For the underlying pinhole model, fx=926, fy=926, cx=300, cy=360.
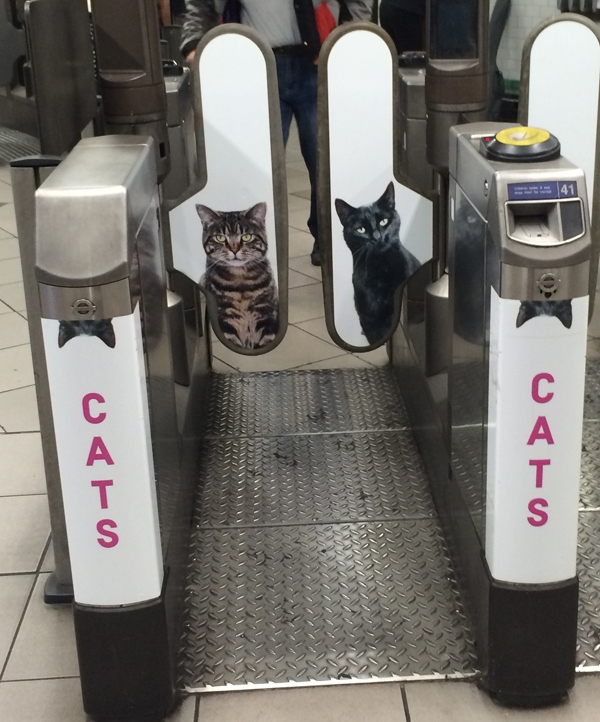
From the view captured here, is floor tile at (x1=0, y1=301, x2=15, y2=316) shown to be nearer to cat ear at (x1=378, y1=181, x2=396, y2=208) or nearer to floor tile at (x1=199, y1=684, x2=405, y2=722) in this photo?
cat ear at (x1=378, y1=181, x2=396, y2=208)

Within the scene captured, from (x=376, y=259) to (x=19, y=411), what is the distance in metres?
1.21

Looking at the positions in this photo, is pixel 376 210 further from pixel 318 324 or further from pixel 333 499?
pixel 318 324

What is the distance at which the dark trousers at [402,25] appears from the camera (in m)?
3.82

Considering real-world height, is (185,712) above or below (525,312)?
below

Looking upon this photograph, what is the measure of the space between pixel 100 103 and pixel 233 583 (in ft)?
3.44

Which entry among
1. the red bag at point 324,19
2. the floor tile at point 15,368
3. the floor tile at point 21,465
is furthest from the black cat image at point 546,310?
the floor tile at point 15,368

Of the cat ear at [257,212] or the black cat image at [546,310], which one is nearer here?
the black cat image at [546,310]

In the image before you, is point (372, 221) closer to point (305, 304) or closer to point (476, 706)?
point (476, 706)

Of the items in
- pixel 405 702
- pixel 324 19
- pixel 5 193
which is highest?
pixel 324 19

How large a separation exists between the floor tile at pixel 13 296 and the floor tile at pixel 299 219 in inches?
51.8

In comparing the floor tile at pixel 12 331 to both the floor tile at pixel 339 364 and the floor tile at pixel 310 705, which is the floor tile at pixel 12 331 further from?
the floor tile at pixel 310 705

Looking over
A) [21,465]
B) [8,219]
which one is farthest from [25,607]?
[8,219]

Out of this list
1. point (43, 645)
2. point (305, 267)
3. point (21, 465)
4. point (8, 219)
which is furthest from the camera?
point (8, 219)

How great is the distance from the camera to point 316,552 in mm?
2023
